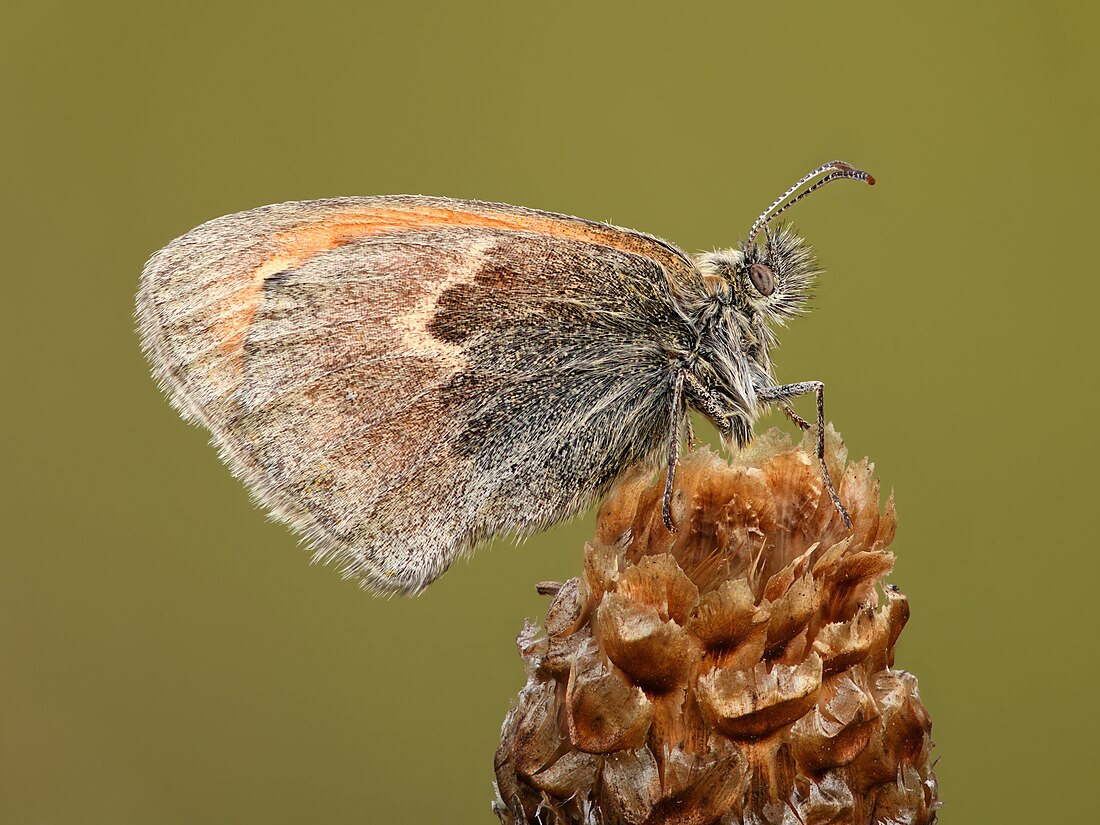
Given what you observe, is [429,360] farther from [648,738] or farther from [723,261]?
[648,738]

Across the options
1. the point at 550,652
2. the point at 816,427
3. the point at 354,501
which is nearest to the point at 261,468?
the point at 354,501

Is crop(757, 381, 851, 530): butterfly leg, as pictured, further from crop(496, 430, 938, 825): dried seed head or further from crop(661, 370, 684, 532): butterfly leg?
crop(661, 370, 684, 532): butterfly leg

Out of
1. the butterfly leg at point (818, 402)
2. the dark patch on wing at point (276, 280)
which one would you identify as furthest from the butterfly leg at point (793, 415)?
the dark patch on wing at point (276, 280)

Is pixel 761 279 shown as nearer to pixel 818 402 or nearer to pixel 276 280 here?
pixel 818 402

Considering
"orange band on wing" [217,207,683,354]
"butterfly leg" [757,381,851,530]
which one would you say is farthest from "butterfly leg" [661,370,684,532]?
"orange band on wing" [217,207,683,354]

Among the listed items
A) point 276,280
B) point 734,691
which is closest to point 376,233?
point 276,280

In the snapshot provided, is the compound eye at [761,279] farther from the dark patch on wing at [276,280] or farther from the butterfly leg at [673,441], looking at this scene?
the dark patch on wing at [276,280]
